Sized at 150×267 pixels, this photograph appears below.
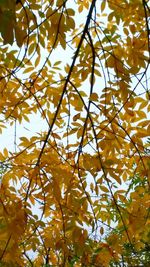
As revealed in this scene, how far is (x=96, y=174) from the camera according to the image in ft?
5.43

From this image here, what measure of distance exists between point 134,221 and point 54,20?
93 cm

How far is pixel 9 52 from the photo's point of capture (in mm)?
1794

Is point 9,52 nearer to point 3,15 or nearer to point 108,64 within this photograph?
point 108,64

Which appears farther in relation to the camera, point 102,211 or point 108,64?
point 102,211

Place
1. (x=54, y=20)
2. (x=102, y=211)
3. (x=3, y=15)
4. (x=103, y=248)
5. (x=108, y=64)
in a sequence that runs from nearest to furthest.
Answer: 1. (x=3, y=15)
2. (x=54, y=20)
3. (x=108, y=64)
4. (x=103, y=248)
5. (x=102, y=211)

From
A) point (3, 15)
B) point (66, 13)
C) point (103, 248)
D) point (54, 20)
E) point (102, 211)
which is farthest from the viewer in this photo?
point (102, 211)

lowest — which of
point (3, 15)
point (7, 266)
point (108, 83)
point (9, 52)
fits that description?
point (7, 266)

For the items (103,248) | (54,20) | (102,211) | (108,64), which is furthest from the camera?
(102,211)

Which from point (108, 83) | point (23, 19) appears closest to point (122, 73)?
point (108, 83)

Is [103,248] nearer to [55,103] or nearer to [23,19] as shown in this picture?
[55,103]

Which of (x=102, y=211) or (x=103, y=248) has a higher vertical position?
(x=102, y=211)

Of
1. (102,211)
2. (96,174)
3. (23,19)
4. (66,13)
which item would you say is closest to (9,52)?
(23,19)

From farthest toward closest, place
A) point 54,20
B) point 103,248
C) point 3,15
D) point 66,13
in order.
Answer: point 103,248, point 54,20, point 66,13, point 3,15

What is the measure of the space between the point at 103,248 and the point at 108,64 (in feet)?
2.76
